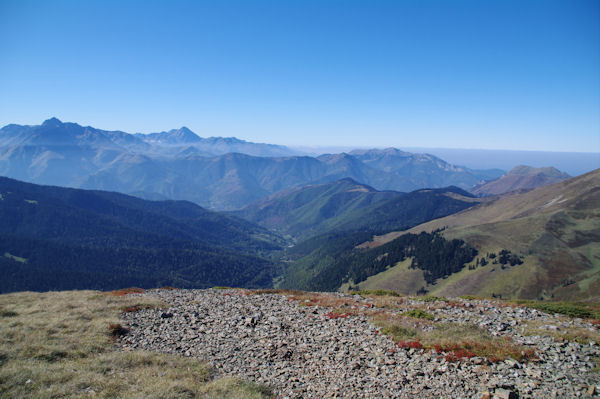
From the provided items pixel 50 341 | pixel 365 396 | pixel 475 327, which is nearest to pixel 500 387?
pixel 365 396

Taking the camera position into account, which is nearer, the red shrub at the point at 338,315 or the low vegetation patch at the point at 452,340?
the low vegetation patch at the point at 452,340

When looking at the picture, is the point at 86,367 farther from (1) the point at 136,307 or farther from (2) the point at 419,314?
(2) the point at 419,314

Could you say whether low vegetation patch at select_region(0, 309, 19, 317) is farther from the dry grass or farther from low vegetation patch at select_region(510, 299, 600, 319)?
low vegetation patch at select_region(510, 299, 600, 319)

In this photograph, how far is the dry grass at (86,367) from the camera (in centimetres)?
1388

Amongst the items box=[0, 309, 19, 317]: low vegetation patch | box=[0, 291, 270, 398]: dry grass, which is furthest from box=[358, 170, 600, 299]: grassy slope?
box=[0, 309, 19, 317]: low vegetation patch

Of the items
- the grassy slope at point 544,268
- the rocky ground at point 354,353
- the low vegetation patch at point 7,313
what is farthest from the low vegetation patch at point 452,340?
the grassy slope at point 544,268

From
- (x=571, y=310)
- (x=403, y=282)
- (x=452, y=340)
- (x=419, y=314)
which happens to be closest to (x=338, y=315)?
(x=419, y=314)

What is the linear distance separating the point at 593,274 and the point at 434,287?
72502mm

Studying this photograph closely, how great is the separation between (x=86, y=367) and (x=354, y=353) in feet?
53.2

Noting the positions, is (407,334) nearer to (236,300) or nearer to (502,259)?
(236,300)

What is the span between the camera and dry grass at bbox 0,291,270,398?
13883 millimetres

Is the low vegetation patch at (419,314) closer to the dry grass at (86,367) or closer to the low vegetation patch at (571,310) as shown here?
the low vegetation patch at (571,310)

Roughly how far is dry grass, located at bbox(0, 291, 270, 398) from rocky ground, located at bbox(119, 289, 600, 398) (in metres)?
1.80

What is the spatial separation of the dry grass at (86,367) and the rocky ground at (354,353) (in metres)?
1.80
